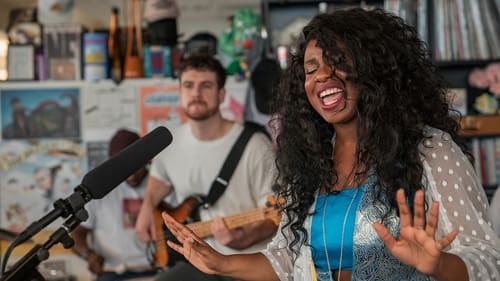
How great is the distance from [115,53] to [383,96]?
259 cm

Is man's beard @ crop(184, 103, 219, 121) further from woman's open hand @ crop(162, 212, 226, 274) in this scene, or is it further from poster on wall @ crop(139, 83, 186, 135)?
woman's open hand @ crop(162, 212, 226, 274)

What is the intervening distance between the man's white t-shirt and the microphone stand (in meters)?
1.61

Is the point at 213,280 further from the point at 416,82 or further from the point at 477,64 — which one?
Answer: the point at 477,64

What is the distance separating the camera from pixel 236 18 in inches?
160

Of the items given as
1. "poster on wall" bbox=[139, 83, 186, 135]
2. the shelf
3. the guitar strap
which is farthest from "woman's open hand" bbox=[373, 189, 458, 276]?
"poster on wall" bbox=[139, 83, 186, 135]

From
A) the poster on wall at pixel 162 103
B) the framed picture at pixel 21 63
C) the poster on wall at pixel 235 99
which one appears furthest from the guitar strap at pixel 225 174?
the framed picture at pixel 21 63

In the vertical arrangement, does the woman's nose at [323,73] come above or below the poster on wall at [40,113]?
above

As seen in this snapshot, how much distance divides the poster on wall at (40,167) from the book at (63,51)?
34 cm

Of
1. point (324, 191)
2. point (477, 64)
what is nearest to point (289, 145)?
point (324, 191)

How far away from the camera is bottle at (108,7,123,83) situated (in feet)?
13.3

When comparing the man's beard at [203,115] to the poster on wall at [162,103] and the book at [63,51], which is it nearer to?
the poster on wall at [162,103]

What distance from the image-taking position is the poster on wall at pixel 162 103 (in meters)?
4.03

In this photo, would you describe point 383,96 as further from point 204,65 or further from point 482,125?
point 482,125

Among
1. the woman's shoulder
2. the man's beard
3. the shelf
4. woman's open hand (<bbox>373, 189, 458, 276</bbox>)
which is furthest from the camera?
the shelf
